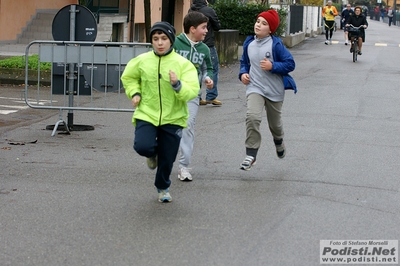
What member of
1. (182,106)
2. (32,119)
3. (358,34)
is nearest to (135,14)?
(358,34)

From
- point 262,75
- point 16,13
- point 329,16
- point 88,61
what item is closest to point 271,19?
point 262,75

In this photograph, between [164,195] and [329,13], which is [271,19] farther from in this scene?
[329,13]

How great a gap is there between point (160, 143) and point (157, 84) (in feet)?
1.66

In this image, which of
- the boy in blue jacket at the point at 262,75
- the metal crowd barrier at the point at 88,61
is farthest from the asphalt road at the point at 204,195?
the metal crowd barrier at the point at 88,61

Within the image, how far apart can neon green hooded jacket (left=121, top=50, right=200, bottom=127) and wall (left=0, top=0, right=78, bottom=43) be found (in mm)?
18596

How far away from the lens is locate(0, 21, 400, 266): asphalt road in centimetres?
589

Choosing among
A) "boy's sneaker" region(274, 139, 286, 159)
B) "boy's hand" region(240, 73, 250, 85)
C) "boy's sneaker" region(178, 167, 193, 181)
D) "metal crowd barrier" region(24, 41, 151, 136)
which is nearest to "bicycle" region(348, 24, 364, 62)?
"metal crowd barrier" region(24, 41, 151, 136)

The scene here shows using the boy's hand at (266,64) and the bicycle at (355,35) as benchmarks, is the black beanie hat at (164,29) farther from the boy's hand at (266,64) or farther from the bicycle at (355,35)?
the bicycle at (355,35)

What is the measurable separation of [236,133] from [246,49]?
2820mm

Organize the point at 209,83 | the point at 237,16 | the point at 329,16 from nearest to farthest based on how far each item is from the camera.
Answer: the point at 209,83 < the point at 237,16 < the point at 329,16

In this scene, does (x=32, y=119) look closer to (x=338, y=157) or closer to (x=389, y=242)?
(x=338, y=157)

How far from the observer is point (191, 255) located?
571 cm

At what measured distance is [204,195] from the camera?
7.61m

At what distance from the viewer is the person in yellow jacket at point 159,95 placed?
687 centimetres
